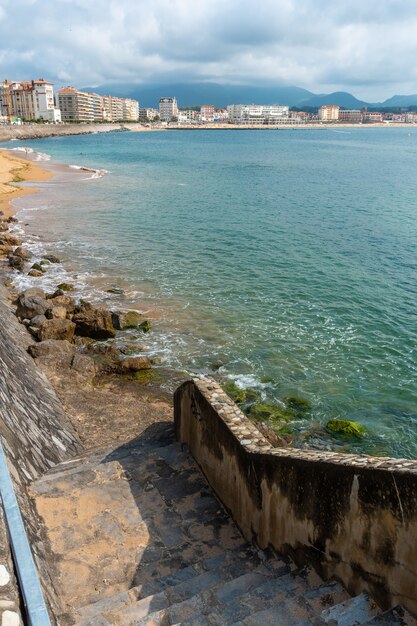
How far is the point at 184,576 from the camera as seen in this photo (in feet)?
21.6

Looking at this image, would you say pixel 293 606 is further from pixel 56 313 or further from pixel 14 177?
pixel 14 177

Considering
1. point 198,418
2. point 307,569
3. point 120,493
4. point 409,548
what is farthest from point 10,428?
point 409,548

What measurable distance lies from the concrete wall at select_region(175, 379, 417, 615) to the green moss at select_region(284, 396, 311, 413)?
6890 mm

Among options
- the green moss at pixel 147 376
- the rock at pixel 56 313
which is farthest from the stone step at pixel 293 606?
the rock at pixel 56 313

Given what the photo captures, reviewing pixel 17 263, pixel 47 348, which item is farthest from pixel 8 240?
pixel 47 348

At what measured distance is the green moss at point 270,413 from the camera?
48.1 ft

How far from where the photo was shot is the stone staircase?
548cm

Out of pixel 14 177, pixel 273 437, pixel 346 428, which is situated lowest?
pixel 346 428

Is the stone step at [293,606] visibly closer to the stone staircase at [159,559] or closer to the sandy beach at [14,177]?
the stone staircase at [159,559]

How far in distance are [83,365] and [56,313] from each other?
4856 mm

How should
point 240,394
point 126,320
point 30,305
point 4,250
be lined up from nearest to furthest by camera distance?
point 240,394
point 30,305
point 126,320
point 4,250

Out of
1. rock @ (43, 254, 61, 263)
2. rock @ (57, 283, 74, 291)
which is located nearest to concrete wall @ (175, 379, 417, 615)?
Result: rock @ (57, 283, 74, 291)

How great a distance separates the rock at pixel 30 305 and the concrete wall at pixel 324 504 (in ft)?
43.9

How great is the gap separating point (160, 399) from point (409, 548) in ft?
35.3
